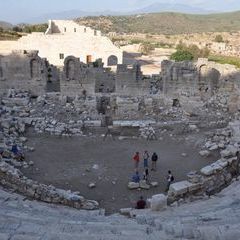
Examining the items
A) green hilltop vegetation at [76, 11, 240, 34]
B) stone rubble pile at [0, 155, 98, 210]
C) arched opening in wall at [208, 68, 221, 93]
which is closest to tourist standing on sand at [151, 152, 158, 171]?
stone rubble pile at [0, 155, 98, 210]

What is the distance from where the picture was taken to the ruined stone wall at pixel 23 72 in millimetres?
25984

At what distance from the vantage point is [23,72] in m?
26.1

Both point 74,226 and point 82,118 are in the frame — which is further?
point 82,118

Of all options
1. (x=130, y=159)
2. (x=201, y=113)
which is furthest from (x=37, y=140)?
(x=201, y=113)

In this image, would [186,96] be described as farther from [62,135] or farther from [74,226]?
[74,226]

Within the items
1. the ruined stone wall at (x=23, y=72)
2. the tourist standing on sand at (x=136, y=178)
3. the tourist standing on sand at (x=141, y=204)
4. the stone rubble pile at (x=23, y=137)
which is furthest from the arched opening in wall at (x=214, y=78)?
the tourist standing on sand at (x=141, y=204)

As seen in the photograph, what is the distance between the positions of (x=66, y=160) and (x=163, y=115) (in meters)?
7.09

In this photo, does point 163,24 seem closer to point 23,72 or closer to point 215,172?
point 23,72

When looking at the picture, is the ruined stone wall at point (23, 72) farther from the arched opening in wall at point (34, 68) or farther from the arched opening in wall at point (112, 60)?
the arched opening in wall at point (112, 60)

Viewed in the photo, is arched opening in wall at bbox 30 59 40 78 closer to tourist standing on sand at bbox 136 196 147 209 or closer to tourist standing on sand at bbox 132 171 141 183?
tourist standing on sand at bbox 132 171 141 183

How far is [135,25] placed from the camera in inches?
4761

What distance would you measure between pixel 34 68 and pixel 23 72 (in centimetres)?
66

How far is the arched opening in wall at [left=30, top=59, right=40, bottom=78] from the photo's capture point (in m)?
26.1

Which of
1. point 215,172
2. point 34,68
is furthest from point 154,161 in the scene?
point 34,68
